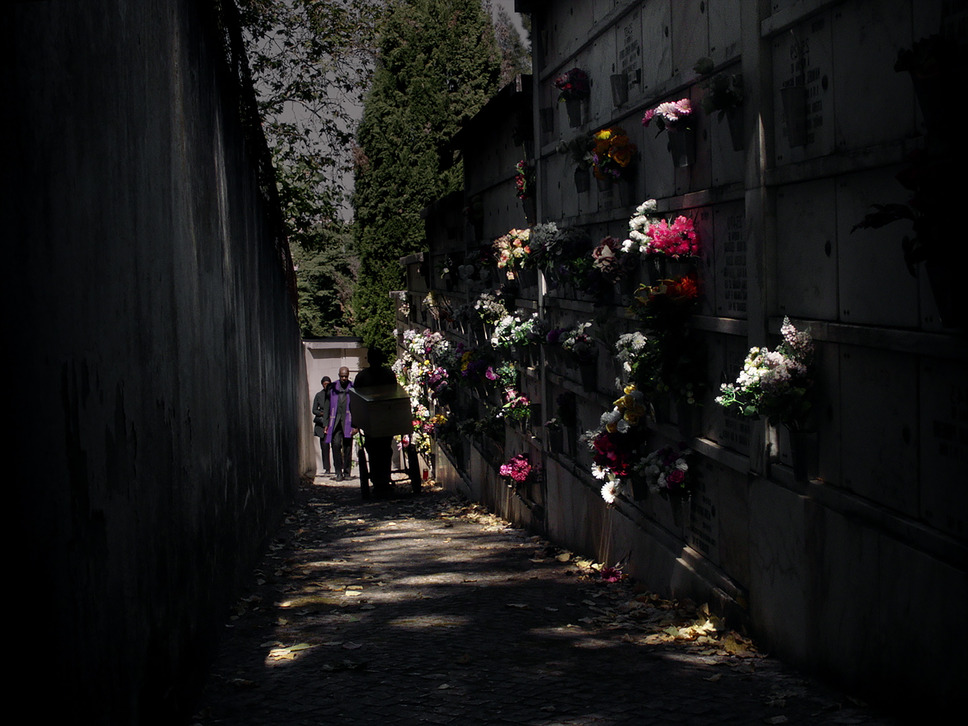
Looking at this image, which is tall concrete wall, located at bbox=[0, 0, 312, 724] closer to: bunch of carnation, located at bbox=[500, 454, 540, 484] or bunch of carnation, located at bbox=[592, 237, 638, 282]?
bunch of carnation, located at bbox=[592, 237, 638, 282]

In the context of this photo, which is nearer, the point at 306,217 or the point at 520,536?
the point at 520,536

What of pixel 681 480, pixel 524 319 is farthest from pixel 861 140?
pixel 524 319

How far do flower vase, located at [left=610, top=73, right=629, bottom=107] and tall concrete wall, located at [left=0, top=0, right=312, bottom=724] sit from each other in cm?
257

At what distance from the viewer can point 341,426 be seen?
19.0 metres

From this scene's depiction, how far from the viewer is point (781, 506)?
15.4 feet

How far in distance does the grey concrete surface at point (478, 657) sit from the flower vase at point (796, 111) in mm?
2235

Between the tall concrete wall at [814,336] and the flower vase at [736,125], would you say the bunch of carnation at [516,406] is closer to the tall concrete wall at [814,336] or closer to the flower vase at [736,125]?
the tall concrete wall at [814,336]


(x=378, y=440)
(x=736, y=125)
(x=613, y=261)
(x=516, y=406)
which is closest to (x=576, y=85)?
(x=613, y=261)

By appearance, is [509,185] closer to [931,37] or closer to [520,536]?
[520,536]

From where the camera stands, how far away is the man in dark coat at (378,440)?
13.8 meters

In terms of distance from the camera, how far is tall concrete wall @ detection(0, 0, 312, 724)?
257 centimetres

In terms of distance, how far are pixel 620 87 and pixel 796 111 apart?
268cm

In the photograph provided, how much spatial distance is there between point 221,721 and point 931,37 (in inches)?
136

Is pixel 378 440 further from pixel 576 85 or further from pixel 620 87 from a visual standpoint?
pixel 620 87
